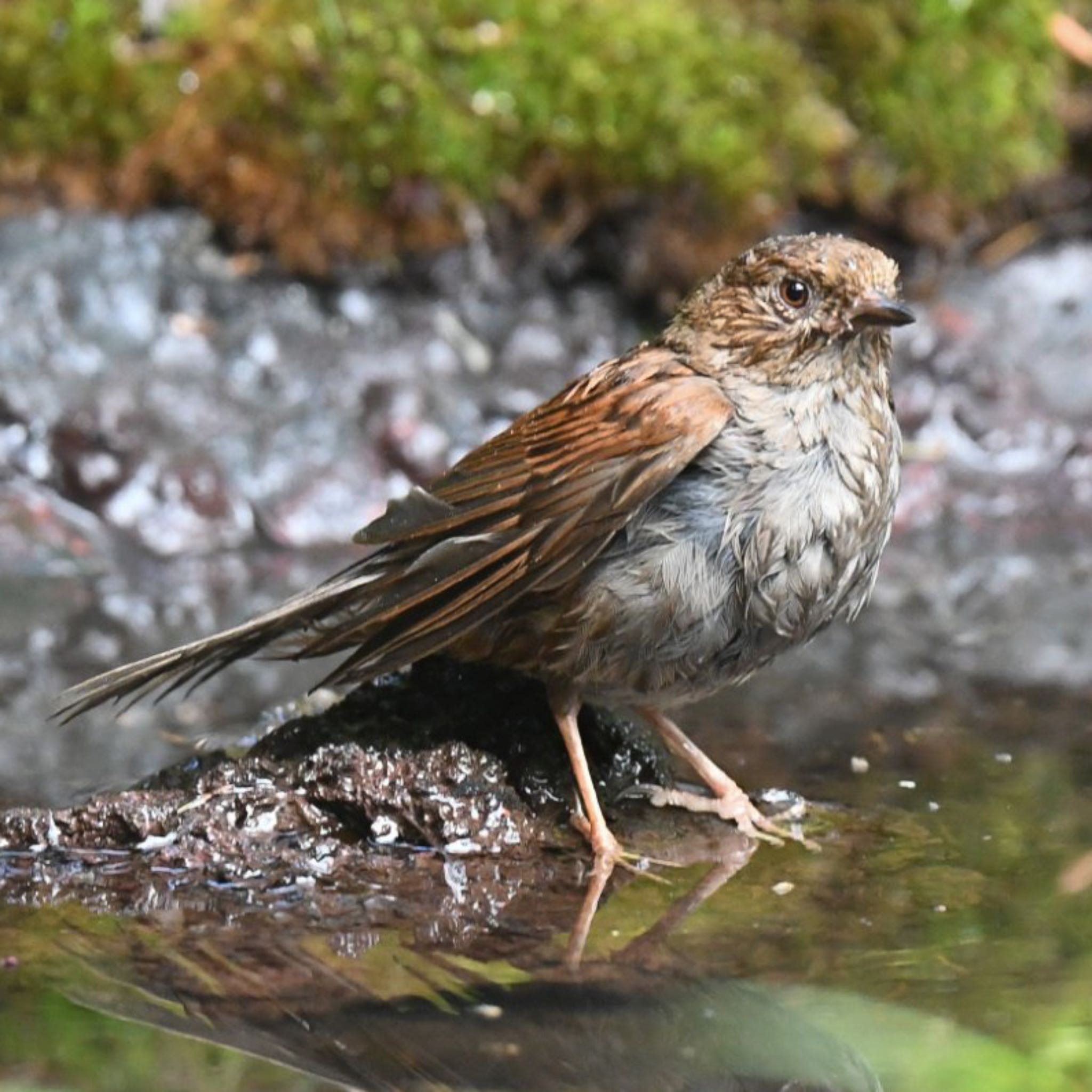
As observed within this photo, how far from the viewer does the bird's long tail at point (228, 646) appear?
4.29 m

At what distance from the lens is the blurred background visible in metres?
6.87

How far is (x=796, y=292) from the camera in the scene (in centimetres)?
435

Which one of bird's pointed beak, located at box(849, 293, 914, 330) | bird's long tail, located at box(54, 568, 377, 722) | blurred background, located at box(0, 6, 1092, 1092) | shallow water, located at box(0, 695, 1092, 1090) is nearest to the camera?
shallow water, located at box(0, 695, 1092, 1090)

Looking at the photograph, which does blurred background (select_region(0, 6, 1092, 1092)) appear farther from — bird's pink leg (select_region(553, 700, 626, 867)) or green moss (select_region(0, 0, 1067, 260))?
bird's pink leg (select_region(553, 700, 626, 867))

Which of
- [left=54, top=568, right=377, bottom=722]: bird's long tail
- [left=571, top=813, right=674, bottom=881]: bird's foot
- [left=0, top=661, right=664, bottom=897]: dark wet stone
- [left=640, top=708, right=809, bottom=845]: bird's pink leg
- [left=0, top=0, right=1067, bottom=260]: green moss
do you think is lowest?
[left=640, top=708, right=809, bottom=845]: bird's pink leg

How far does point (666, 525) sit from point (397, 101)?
3882 millimetres

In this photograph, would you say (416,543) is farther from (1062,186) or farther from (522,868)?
(1062,186)

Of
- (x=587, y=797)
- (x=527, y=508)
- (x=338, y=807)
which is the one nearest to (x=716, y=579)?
(x=527, y=508)

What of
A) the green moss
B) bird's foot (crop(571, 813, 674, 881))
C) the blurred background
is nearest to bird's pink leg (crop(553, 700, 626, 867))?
bird's foot (crop(571, 813, 674, 881))

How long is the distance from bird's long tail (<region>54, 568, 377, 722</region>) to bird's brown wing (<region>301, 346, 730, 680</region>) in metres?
0.06

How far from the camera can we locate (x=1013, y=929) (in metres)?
3.63

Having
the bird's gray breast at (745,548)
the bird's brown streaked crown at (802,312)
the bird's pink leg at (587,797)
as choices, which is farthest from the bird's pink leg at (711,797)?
the bird's brown streaked crown at (802,312)

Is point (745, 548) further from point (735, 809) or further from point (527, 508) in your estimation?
point (735, 809)

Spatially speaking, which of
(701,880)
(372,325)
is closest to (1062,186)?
(372,325)
